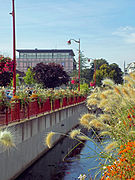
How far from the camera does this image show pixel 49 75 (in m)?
51.5

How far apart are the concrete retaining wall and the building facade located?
12280 centimetres

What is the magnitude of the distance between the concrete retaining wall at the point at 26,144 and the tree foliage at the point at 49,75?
29.8m

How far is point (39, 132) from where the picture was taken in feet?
55.7

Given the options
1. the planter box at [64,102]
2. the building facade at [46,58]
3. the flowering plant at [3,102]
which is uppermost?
the building facade at [46,58]

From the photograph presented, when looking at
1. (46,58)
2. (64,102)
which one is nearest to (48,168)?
(64,102)

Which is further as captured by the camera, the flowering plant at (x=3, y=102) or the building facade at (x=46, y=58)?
the building facade at (x=46, y=58)

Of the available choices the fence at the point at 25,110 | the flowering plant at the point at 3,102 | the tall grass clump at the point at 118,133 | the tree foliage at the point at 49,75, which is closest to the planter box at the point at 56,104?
the fence at the point at 25,110

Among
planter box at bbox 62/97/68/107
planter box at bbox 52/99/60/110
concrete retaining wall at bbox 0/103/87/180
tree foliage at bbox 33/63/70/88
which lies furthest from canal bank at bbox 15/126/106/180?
tree foliage at bbox 33/63/70/88

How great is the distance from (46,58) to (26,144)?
435 feet

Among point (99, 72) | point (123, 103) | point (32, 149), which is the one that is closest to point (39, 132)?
point (32, 149)

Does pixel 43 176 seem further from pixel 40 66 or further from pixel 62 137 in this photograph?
pixel 40 66

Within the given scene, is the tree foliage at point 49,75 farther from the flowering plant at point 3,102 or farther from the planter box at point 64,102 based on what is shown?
the flowering plant at point 3,102

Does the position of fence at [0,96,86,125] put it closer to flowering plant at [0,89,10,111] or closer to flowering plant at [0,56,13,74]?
flowering plant at [0,89,10,111]

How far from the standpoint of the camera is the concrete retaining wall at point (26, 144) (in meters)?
12.0
